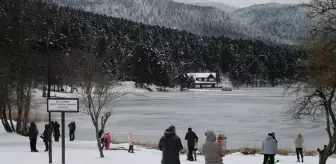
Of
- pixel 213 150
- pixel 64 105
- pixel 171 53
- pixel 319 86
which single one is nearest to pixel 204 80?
pixel 171 53

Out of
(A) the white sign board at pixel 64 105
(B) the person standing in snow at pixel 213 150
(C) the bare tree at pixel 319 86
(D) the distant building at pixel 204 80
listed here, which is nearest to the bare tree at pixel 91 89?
(A) the white sign board at pixel 64 105

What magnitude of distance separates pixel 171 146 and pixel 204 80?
140124 millimetres

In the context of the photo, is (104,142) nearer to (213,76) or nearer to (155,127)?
(155,127)

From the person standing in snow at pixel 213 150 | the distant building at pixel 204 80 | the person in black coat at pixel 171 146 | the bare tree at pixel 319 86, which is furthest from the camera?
the distant building at pixel 204 80

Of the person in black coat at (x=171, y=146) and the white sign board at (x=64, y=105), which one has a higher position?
the white sign board at (x=64, y=105)

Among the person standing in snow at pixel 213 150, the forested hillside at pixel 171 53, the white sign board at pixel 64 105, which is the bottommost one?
the person standing in snow at pixel 213 150

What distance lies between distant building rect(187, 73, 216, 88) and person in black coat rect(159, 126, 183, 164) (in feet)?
443

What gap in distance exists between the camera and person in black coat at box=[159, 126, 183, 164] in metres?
7.88

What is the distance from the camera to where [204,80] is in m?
148

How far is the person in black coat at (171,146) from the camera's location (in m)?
7.88

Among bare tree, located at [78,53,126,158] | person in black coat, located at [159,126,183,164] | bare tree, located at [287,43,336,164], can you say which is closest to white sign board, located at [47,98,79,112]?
bare tree, located at [78,53,126,158]

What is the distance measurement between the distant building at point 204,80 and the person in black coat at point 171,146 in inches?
5319

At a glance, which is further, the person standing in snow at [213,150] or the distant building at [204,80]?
the distant building at [204,80]

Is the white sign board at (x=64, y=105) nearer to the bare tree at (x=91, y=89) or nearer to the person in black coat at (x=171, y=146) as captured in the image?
the bare tree at (x=91, y=89)
